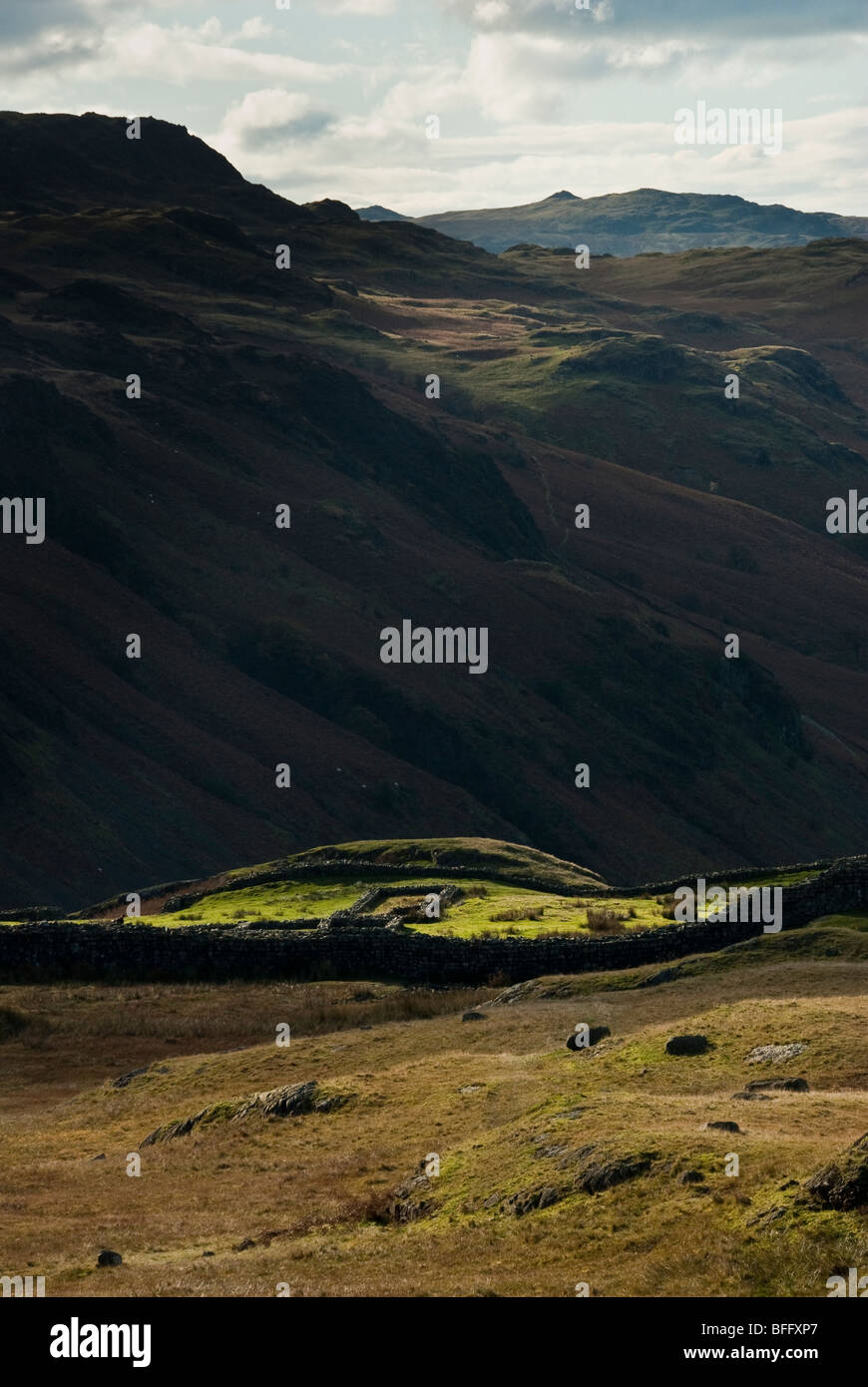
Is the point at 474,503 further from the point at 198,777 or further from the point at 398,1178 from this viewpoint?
the point at 398,1178
